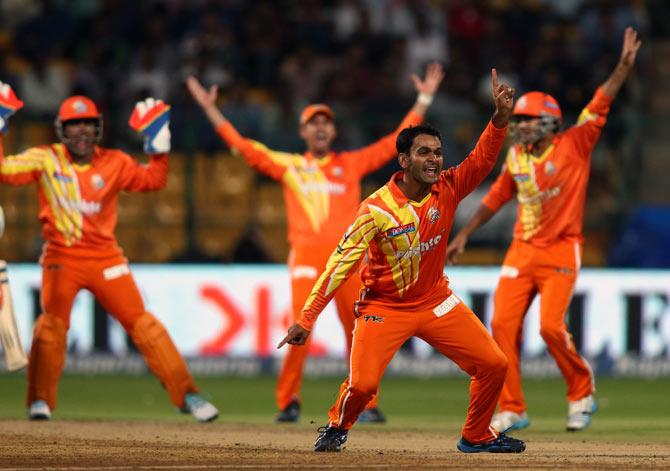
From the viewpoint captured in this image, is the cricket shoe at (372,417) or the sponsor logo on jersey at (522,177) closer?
the sponsor logo on jersey at (522,177)

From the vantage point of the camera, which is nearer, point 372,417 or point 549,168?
point 549,168

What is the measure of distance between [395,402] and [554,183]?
369cm

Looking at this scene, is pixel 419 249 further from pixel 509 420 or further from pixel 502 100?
pixel 509 420

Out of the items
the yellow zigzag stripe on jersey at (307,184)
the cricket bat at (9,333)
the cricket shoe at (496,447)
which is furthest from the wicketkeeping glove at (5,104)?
the cricket shoe at (496,447)

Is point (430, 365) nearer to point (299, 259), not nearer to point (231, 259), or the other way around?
point (231, 259)

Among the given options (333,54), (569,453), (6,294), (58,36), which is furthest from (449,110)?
(569,453)

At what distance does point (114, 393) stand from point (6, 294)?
413 centimetres

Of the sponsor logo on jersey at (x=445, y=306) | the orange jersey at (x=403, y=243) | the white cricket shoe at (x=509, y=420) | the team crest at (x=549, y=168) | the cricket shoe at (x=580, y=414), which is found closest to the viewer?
the orange jersey at (x=403, y=243)

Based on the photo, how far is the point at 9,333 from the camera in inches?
469

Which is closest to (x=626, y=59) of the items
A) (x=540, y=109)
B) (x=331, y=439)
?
(x=540, y=109)

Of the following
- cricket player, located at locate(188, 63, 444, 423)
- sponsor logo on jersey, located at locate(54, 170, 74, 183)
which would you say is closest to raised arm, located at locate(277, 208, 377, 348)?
cricket player, located at locate(188, 63, 444, 423)

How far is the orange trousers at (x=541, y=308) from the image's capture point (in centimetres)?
1202

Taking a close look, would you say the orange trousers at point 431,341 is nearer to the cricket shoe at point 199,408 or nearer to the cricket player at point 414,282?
the cricket player at point 414,282

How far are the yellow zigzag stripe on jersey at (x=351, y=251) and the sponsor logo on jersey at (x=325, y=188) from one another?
11.8 feet
